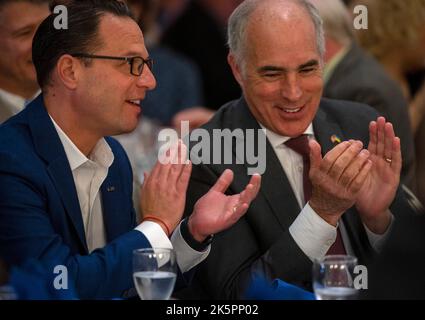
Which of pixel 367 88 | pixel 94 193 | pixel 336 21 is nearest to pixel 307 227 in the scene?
pixel 94 193

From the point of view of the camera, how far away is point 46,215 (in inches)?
99.7

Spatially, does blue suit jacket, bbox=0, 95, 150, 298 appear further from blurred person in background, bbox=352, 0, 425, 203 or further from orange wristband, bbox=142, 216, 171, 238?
blurred person in background, bbox=352, 0, 425, 203

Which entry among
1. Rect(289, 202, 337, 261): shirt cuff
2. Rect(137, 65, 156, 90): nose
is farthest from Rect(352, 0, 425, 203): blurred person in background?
Rect(137, 65, 156, 90): nose

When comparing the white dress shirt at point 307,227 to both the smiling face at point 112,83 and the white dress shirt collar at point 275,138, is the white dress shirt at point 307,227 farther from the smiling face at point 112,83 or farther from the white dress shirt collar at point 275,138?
the smiling face at point 112,83

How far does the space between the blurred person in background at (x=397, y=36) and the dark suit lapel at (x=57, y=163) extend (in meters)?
2.12

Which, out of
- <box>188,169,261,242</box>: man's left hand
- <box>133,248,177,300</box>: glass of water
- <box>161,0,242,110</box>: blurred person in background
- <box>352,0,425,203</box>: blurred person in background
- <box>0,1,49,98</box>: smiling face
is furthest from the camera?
<box>161,0,242,110</box>: blurred person in background

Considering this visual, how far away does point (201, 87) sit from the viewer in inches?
233

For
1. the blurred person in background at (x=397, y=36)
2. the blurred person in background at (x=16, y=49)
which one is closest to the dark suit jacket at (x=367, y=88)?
the blurred person in background at (x=397, y=36)

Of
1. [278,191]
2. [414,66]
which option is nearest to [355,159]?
[278,191]

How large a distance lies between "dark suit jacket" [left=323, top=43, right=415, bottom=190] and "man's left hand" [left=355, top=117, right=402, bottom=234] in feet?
3.20

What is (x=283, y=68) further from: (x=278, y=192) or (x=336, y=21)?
(x=336, y=21)

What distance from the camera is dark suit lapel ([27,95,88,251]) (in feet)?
8.52

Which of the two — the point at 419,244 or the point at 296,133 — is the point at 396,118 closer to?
the point at 296,133

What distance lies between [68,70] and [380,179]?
3.06 feet
